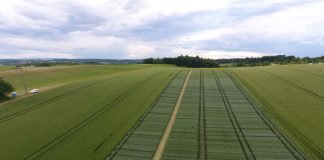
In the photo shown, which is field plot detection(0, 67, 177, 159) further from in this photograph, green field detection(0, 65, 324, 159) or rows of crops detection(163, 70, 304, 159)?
rows of crops detection(163, 70, 304, 159)

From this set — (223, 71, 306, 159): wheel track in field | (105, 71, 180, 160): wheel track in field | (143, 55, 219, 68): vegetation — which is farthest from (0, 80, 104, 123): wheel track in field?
(143, 55, 219, 68): vegetation

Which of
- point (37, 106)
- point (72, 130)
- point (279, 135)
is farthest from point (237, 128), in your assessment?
point (37, 106)

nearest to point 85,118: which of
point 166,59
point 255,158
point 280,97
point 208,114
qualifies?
point 208,114

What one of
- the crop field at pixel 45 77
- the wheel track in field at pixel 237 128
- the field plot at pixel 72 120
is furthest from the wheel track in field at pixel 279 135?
the crop field at pixel 45 77

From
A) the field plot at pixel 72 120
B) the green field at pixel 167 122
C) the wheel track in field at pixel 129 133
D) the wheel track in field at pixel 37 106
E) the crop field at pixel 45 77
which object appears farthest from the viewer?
the crop field at pixel 45 77

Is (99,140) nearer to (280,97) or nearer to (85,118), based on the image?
(85,118)

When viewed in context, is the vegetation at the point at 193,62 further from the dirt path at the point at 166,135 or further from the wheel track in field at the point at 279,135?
the wheel track in field at the point at 279,135
